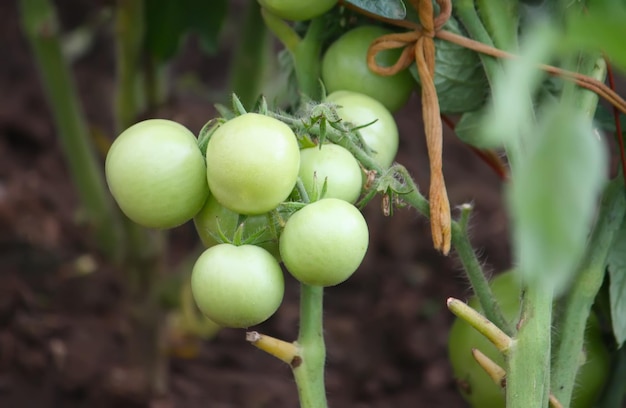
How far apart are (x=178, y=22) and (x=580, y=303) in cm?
63

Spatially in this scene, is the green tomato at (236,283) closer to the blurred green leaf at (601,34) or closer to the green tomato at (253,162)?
the green tomato at (253,162)

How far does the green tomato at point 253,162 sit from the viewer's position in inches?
18.3

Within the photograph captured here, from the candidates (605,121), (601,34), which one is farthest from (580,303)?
(601,34)

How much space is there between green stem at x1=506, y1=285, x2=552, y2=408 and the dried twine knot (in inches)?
2.7

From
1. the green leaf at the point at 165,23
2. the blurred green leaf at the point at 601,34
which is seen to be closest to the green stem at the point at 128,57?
the green leaf at the point at 165,23

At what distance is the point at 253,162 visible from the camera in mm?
462

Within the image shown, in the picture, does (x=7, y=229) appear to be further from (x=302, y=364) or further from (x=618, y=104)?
(x=618, y=104)

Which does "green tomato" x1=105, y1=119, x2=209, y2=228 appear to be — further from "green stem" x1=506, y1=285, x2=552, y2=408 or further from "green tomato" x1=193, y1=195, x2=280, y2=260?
"green stem" x1=506, y1=285, x2=552, y2=408

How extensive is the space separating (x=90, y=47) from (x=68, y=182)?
1.27 ft

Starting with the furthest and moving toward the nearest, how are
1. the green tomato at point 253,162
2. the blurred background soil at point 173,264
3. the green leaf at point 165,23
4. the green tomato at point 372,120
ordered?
the blurred background soil at point 173,264, the green leaf at point 165,23, the green tomato at point 372,120, the green tomato at point 253,162

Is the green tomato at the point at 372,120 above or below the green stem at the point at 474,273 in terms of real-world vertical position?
above

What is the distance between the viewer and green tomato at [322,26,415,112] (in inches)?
24.7

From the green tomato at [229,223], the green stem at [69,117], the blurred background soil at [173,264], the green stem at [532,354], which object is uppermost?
the green tomato at [229,223]

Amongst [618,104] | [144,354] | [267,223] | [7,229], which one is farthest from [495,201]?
[267,223]
